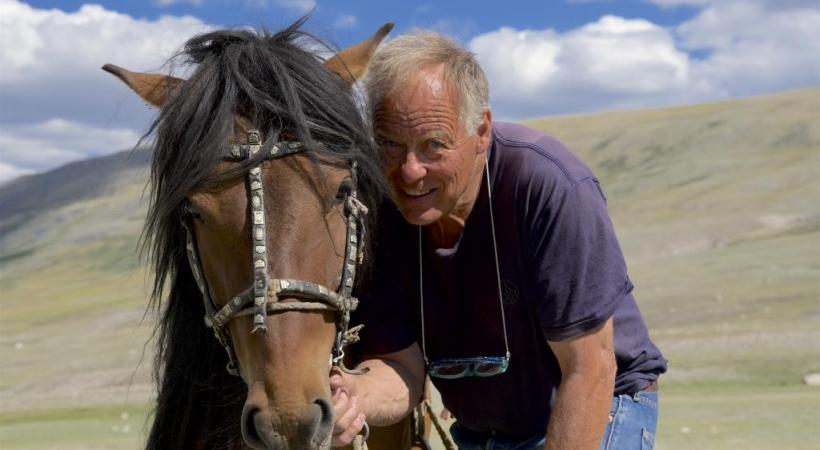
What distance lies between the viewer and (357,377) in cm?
378

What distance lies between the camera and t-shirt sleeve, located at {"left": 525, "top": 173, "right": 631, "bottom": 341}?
3561mm

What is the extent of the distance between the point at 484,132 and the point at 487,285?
57cm

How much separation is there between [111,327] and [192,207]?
35.0 meters

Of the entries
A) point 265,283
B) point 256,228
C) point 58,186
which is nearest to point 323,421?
point 265,283

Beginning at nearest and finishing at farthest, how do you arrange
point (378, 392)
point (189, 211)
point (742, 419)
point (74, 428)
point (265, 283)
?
point (265, 283) → point (189, 211) → point (378, 392) → point (742, 419) → point (74, 428)

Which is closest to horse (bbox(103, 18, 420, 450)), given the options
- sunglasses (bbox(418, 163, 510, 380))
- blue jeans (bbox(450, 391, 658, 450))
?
sunglasses (bbox(418, 163, 510, 380))

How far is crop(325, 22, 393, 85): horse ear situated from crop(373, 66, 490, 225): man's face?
0.16 m

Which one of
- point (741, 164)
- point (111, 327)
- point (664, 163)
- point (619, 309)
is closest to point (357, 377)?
point (619, 309)

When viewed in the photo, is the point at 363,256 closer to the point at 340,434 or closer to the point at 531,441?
the point at 340,434

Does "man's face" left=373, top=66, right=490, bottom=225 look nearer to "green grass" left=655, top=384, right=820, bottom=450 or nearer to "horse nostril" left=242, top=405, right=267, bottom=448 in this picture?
"horse nostril" left=242, top=405, right=267, bottom=448

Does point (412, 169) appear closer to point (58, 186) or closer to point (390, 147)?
point (390, 147)

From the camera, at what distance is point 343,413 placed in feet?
11.1

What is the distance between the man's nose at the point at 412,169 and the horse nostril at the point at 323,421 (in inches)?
40.4

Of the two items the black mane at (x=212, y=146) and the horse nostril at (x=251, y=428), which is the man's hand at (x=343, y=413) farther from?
the horse nostril at (x=251, y=428)
